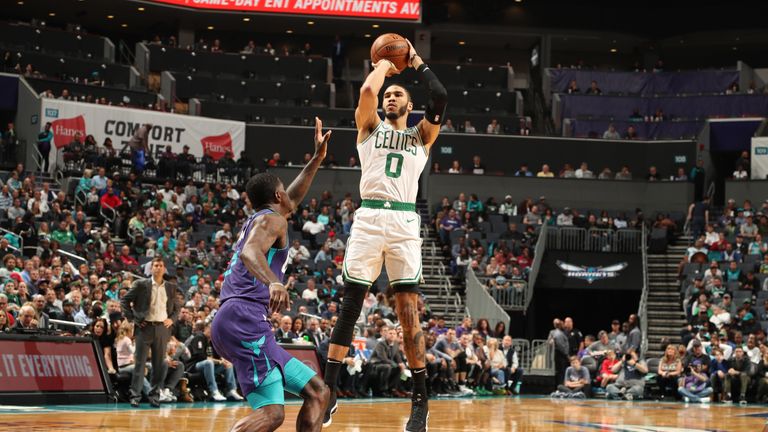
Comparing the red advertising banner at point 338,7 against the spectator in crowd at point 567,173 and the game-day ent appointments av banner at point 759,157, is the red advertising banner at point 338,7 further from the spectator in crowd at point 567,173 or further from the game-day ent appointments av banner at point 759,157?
the game-day ent appointments av banner at point 759,157

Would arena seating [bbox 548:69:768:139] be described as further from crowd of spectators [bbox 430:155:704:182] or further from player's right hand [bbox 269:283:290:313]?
player's right hand [bbox 269:283:290:313]

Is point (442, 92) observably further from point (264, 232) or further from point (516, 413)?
point (516, 413)

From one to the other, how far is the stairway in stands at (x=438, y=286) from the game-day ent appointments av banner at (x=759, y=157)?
37.2 feet

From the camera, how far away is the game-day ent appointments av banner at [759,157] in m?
36.9

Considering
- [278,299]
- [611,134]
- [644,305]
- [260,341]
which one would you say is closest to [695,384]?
[644,305]

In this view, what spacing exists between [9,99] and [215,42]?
34.0 ft

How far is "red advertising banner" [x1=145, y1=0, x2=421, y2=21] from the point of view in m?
43.1

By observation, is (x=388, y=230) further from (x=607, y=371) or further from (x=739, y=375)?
(x=607, y=371)

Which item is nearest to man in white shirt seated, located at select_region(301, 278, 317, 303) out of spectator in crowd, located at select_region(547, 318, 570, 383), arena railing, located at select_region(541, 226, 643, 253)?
spectator in crowd, located at select_region(547, 318, 570, 383)

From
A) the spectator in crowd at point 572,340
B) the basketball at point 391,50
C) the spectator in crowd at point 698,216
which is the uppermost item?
the basketball at point 391,50

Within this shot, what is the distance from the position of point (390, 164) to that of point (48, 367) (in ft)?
25.1

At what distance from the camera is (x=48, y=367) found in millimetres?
14609

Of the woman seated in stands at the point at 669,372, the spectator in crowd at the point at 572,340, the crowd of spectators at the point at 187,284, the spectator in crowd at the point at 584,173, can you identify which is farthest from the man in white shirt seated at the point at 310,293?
the spectator in crowd at the point at 584,173

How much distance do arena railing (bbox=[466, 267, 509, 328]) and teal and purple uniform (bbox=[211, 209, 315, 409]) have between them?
795 inches
